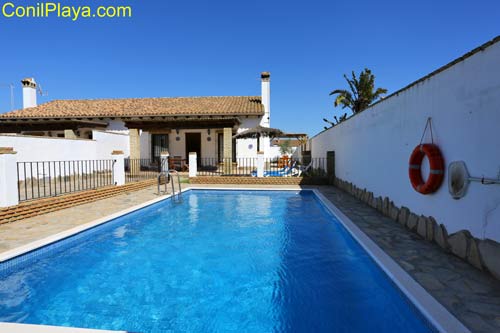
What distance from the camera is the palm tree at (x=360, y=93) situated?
20.6m

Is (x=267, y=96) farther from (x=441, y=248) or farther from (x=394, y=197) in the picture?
(x=441, y=248)

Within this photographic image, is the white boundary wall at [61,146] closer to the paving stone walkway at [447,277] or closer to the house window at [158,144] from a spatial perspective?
the house window at [158,144]

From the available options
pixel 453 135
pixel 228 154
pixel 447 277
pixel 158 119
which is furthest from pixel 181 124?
pixel 447 277

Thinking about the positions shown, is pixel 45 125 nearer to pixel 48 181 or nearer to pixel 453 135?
pixel 48 181

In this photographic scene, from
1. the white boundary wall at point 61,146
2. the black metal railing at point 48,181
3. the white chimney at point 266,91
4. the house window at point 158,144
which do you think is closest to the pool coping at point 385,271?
the black metal railing at point 48,181

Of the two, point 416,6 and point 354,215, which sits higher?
point 416,6

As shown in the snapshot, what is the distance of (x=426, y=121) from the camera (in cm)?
478

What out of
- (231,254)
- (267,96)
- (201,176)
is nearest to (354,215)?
(231,254)

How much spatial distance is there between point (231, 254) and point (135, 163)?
11025mm

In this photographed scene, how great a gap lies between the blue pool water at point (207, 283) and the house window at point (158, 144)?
13.3 metres

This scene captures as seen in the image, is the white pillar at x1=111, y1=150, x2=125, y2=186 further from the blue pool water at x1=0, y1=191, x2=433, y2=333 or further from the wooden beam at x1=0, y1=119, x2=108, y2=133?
the wooden beam at x1=0, y1=119, x2=108, y2=133

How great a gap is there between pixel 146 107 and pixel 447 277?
67.6ft

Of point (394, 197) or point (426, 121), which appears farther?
point (394, 197)

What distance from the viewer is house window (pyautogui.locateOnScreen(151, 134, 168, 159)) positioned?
62.6ft
